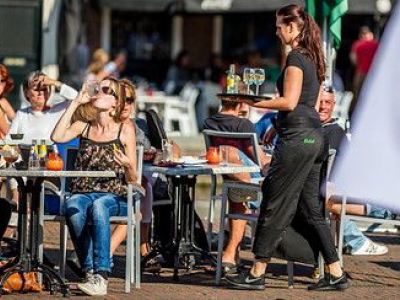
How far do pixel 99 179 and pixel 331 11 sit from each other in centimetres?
345

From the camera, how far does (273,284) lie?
8633mm

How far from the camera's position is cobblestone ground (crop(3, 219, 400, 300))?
817cm

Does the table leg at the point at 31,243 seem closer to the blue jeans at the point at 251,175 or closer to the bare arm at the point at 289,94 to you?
the bare arm at the point at 289,94

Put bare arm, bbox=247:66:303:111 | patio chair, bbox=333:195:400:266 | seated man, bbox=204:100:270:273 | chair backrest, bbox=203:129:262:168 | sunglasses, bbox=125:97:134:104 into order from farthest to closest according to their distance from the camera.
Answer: chair backrest, bbox=203:129:262:168, seated man, bbox=204:100:270:273, sunglasses, bbox=125:97:134:104, patio chair, bbox=333:195:400:266, bare arm, bbox=247:66:303:111

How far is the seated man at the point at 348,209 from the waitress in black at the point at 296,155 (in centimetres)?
66

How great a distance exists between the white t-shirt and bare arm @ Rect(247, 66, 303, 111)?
94.1 inches

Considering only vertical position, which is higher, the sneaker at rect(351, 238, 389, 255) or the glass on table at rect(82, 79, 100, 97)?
the glass on table at rect(82, 79, 100, 97)

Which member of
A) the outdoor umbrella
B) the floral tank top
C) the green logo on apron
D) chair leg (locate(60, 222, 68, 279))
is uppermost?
the outdoor umbrella

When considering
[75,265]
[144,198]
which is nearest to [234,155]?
[144,198]

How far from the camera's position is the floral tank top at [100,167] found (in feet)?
27.1

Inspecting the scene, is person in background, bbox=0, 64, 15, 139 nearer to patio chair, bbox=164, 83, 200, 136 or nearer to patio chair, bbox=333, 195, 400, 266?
patio chair, bbox=333, 195, 400, 266

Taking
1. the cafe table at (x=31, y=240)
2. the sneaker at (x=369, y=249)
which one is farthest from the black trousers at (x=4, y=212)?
the sneaker at (x=369, y=249)

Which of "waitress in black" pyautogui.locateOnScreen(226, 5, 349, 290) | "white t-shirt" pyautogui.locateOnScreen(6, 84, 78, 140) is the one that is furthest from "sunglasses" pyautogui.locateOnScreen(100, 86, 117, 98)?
"white t-shirt" pyautogui.locateOnScreen(6, 84, 78, 140)

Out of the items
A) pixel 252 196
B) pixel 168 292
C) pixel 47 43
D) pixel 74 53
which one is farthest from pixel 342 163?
pixel 74 53
